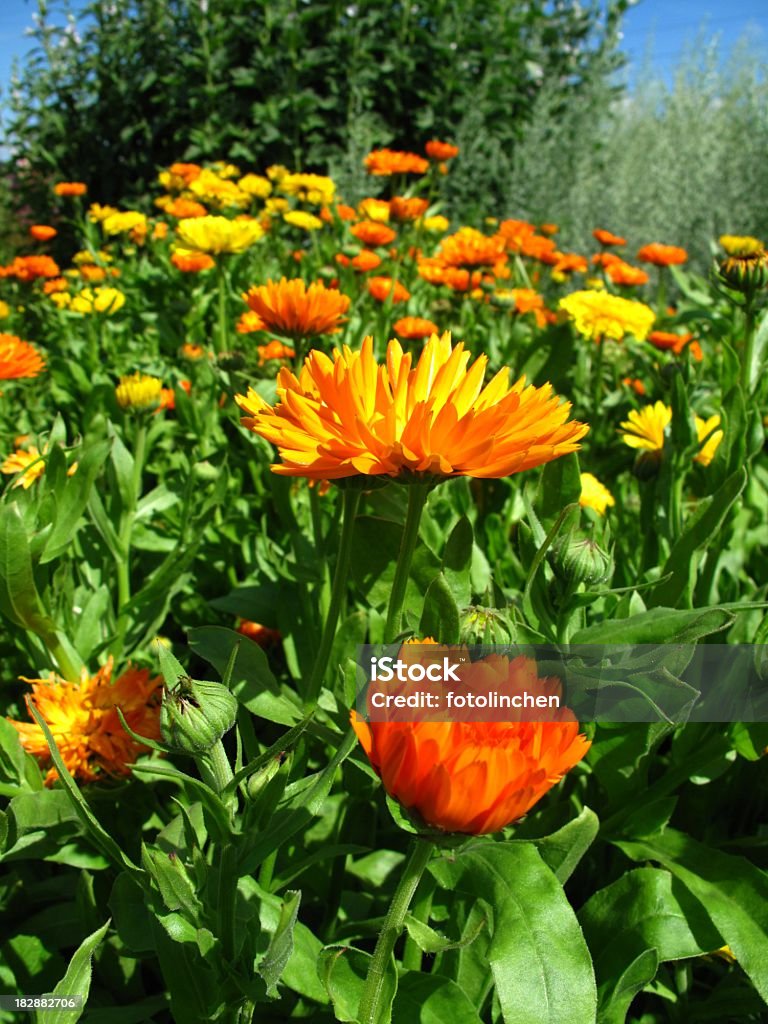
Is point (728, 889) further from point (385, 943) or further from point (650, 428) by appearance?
point (650, 428)

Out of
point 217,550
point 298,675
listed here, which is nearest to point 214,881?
point 298,675

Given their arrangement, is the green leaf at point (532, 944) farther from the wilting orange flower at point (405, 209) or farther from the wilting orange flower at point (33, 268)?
the wilting orange flower at point (33, 268)

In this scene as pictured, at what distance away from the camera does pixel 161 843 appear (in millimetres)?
1001

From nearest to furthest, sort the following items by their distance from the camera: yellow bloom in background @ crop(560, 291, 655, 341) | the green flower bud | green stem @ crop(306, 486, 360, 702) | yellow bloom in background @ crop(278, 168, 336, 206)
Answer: the green flower bud < green stem @ crop(306, 486, 360, 702) < yellow bloom in background @ crop(560, 291, 655, 341) < yellow bloom in background @ crop(278, 168, 336, 206)

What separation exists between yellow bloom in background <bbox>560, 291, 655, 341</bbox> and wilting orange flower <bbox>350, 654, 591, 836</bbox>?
6.11ft

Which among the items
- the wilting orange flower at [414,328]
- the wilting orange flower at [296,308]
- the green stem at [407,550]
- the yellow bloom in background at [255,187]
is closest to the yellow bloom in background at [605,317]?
the wilting orange flower at [414,328]

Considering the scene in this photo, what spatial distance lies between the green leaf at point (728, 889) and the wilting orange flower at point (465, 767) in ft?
1.68

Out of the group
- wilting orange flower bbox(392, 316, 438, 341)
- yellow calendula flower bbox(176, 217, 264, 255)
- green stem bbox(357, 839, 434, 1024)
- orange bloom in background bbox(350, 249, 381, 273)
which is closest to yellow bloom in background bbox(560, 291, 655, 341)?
wilting orange flower bbox(392, 316, 438, 341)

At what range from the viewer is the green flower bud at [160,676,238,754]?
753mm

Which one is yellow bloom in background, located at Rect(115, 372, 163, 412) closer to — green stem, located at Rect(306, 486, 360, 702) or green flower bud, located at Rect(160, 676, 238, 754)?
green stem, located at Rect(306, 486, 360, 702)

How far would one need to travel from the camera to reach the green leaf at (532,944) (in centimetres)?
80

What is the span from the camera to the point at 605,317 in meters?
2.41

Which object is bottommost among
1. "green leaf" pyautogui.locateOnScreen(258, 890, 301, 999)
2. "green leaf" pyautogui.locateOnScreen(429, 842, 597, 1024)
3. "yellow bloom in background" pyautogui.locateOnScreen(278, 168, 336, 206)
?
"green leaf" pyautogui.locateOnScreen(429, 842, 597, 1024)

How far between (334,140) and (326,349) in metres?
5.45
